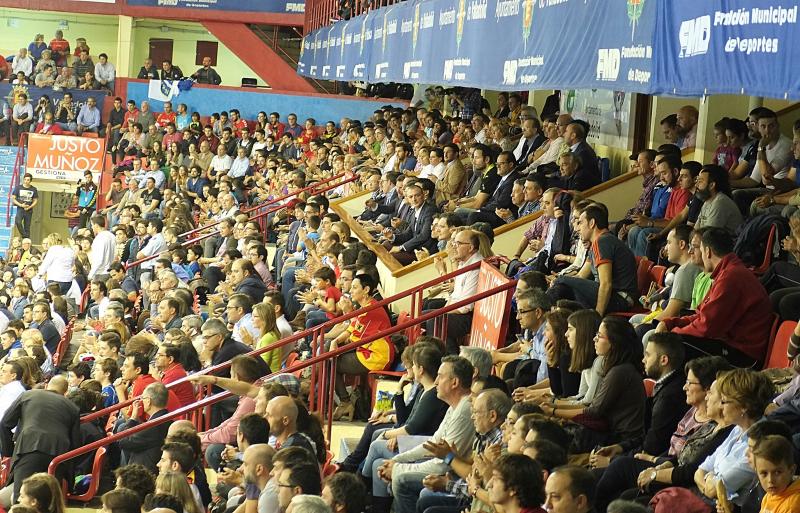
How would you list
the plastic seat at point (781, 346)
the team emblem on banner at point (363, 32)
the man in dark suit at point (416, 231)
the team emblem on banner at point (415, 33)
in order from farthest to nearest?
the team emblem on banner at point (363, 32) < the team emblem on banner at point (415, 33) < the man in dark suit at point (416, 231) < the plastic seat at point (781, 346)

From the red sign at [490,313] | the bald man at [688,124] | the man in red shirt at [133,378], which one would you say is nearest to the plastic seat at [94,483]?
the man in red shirt at [133,378]

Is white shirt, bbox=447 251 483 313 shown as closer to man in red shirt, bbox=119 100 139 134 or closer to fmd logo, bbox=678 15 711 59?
fmd logo, bbox=678 15 711 59

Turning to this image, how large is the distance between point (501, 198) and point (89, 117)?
17394mm

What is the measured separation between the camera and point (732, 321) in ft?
24.0

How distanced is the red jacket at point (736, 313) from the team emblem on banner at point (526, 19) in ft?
12.8

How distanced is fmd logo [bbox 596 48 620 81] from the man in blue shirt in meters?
20.9

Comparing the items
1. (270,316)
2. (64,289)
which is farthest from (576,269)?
(64,289)

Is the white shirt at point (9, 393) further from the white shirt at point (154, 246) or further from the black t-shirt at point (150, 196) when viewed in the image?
the black t-shirt at point (150, 196)

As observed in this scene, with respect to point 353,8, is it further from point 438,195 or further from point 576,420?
point 576,420

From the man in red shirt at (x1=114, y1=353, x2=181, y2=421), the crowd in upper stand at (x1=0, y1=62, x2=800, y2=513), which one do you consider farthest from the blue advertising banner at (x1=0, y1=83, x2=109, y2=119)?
the man in red shirt at (x1=114, y1=353, x2=181, y2=421)

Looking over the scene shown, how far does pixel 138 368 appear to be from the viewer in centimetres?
1011

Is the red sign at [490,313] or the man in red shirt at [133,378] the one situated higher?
the red sign at [490,313]

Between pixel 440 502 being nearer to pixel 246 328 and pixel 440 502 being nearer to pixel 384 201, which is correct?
pixel 246 328

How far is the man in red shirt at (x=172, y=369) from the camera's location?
32.0 feet
